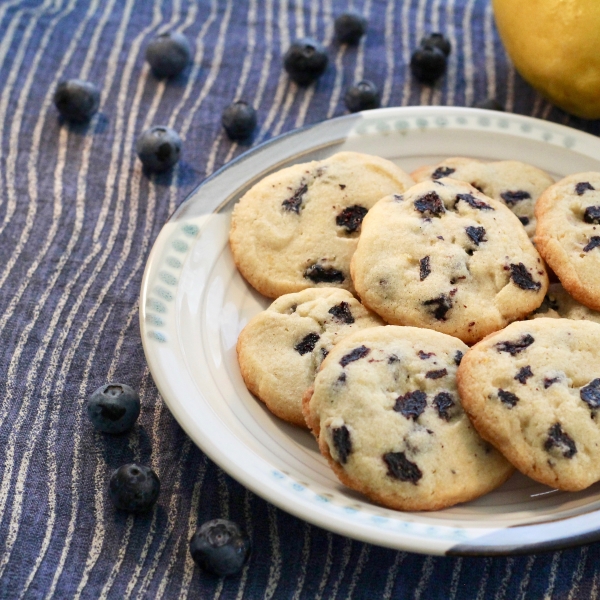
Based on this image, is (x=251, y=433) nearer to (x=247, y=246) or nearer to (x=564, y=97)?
(x=247, y=246)

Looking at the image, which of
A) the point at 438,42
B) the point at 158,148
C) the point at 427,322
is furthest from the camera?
the point at 438,42

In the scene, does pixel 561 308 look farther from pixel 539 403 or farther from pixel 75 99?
pixel 75 99

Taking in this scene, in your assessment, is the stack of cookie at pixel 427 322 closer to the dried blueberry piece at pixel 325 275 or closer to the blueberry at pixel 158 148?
the dried blueberry piece at pixel 325 275

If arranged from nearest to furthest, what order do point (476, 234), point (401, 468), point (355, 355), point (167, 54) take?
1. point (401, 468)
2. point (355, 355)
3. point (476, 234)
4. point (167, 54)

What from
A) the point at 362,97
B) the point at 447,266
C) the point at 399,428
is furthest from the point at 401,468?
the point at 362,97

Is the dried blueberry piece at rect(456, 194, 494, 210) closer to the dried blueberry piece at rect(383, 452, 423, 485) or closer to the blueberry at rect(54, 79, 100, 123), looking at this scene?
the dried blueberry piece at rect(383, 452, 423, 485)

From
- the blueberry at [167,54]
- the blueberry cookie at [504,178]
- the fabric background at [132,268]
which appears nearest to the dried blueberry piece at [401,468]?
the fabric background at [132,268]
